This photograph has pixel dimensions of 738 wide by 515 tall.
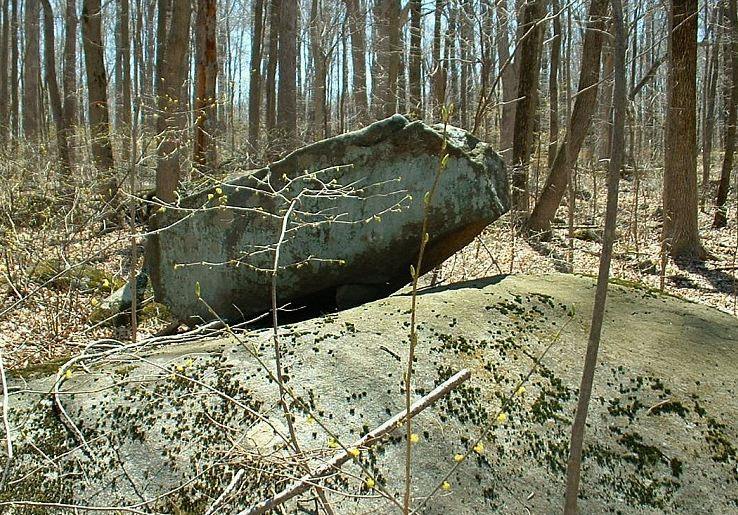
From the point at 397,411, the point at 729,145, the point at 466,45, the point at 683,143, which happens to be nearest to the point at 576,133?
the point at 683,143

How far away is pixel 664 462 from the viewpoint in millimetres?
2514

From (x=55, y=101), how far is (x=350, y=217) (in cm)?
1106

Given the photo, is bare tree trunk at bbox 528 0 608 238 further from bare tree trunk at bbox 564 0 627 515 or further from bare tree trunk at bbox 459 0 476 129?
bare tree trunk at bbox 564 0 627 515

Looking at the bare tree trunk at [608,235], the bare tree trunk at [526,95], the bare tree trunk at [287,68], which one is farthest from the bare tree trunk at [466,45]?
the bare tree trunk at [608,235]

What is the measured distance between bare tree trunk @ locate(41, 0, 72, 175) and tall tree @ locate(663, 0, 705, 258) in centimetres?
847

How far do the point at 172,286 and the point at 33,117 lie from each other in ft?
57.0

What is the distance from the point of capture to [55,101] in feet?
41.9

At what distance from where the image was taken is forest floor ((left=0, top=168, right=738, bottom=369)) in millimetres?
4410

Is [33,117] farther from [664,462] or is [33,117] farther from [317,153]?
[664,462]

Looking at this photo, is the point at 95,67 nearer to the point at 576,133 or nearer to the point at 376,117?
the point at 376,117

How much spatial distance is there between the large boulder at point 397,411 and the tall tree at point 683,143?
6.36m

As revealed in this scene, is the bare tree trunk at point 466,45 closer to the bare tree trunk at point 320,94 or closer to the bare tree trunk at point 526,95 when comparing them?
the bare tree trunk at point 526,95

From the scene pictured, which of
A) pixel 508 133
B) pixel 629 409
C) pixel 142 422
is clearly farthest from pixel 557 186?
pixel 142 422

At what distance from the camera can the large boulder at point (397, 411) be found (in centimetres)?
226
